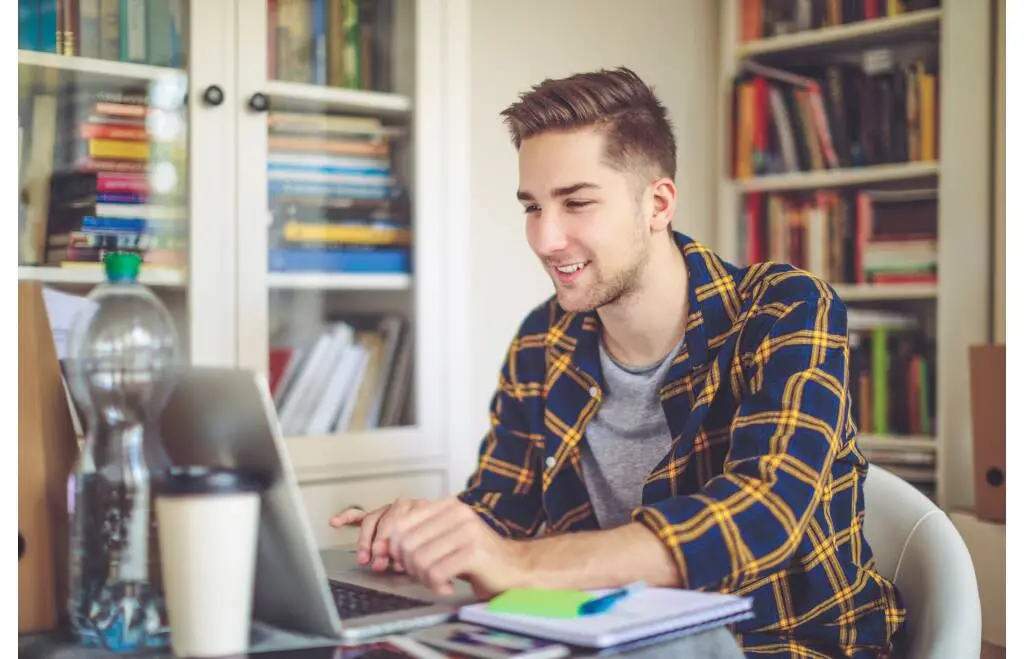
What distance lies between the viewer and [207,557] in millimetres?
812

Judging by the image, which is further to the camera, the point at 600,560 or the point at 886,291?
the point at 886,291

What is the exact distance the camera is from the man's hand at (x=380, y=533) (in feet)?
3.73

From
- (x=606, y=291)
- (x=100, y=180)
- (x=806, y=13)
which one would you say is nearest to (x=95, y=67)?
(x=100, y=180)

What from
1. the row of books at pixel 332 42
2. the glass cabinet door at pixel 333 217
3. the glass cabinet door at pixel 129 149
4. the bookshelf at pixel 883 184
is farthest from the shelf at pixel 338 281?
the bookshelf at pixel 883 184

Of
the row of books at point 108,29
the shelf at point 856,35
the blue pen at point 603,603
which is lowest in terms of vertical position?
the blue pen at point 603,603

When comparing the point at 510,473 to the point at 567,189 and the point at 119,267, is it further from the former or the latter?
the point at 119,267

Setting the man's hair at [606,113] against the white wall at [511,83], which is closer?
the man's hair at [606,113]

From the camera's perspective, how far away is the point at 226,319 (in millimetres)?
1984

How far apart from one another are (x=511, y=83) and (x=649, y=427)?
1543mm

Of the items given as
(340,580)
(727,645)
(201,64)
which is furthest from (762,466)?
(201,64)

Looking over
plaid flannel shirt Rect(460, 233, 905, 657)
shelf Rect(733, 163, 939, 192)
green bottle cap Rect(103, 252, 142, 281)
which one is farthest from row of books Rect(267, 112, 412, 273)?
shelf Rect(733, 163, 939, 192)

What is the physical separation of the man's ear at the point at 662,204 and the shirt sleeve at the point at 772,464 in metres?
0.28

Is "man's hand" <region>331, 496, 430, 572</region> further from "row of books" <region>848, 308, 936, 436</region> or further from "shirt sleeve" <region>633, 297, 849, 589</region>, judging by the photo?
"row of books" <region>848, 308, 936, 436</region>

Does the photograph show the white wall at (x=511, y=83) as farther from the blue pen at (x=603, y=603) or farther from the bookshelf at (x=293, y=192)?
the blue pen at (x=603, y=603)
